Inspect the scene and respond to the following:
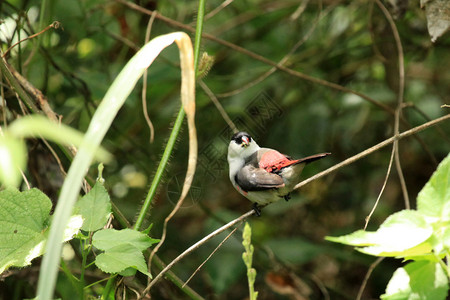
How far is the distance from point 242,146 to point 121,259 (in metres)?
0.92

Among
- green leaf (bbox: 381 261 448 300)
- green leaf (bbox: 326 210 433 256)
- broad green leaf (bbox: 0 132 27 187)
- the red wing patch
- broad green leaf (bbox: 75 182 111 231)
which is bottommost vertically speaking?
green leaf (bbox: 381 261 448 300)

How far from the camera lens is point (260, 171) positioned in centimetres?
211

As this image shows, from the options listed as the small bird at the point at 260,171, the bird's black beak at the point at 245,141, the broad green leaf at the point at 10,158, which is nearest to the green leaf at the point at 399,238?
the small bird at the point at 260,171

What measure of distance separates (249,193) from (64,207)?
133 centimetres

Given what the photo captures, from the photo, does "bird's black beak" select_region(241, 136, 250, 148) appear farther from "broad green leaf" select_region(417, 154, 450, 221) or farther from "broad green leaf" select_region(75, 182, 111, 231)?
"broad green leaf" select_region(417, 154, 450, 221)

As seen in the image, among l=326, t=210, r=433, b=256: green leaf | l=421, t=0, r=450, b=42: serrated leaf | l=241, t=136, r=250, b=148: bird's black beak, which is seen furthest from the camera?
l=241, t=136, r=250, b=148: bird's black beak

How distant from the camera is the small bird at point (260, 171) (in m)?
2.00

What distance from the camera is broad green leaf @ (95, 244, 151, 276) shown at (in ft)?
4.92

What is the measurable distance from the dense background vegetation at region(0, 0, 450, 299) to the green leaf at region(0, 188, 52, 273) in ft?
4.52

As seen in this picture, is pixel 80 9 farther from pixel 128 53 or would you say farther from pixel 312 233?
pixel 312 233

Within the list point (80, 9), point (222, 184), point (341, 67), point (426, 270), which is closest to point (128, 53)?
point (80, 9)

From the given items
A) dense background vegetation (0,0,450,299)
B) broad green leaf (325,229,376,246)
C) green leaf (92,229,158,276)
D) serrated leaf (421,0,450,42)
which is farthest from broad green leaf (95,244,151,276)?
dense background vegetation (0,0,450,299)

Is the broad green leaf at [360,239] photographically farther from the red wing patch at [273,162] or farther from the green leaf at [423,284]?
the red wing patch at [273,162]

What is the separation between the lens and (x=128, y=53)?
3898mm
